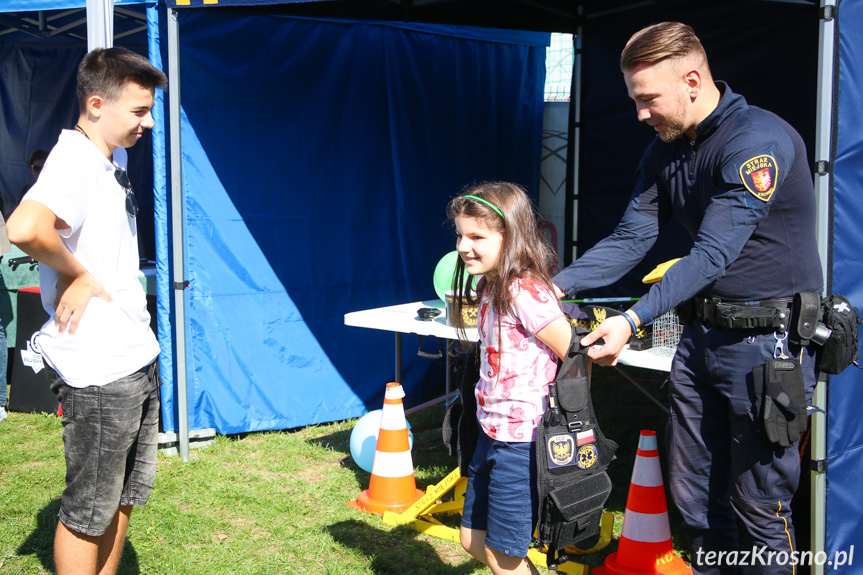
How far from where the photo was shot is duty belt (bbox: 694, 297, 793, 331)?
8.06 ft

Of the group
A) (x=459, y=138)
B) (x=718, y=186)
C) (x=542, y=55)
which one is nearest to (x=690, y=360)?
(x=718, y=186)

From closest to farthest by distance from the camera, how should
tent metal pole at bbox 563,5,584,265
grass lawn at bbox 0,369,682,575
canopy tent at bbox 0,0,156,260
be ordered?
grass lawn at bbox 0,369,682,575 → tent metal pole at bbox 563,5,584,265 → canopy tent at bbox 0,0,156,260

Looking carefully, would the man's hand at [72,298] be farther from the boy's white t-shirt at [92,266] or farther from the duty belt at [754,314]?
the duty belt at [754,314]

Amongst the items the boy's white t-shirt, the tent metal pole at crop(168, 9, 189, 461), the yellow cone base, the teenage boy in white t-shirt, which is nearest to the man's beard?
the teenage boy in white t-shirt

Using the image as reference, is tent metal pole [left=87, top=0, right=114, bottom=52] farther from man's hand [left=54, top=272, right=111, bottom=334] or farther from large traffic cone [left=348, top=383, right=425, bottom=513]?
large traffic cone [left=348, top=383, right=425, bottom=513]

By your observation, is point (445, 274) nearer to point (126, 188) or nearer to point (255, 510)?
point (255, 510)

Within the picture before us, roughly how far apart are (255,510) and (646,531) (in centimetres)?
202

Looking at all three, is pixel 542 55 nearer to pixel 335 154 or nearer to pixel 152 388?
pixel 335 154

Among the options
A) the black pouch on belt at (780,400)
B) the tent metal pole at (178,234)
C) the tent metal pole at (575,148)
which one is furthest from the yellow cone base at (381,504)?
the tent metal pole at (575,148)

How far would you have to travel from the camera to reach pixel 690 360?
8.76 feet

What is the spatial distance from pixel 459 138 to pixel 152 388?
412 centimetres

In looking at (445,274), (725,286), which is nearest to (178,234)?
(445,274)

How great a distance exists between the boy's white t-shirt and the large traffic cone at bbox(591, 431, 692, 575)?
2099mm

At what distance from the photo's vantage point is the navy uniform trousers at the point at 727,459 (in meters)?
2.49
